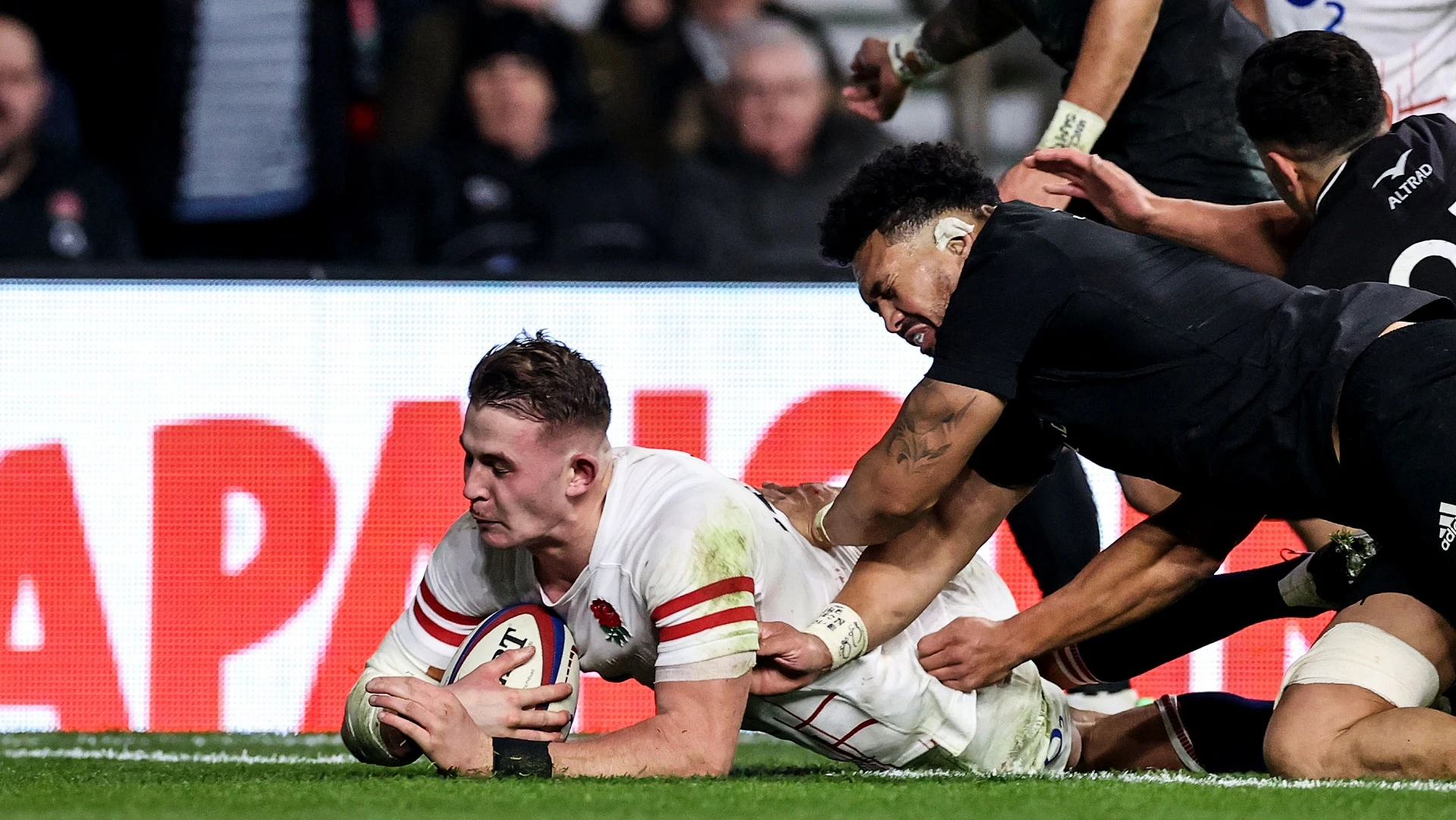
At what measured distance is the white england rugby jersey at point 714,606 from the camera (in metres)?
3.51

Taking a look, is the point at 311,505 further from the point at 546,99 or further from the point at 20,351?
the point at 546,99

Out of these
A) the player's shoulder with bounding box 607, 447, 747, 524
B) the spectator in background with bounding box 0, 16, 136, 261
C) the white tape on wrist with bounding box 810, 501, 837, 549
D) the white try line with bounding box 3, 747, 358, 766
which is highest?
the player's shoulder with bounding box 607, 447, 747, 524

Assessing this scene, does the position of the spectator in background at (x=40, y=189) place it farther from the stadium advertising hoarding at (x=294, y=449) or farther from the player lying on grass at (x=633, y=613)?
the player lying on grass at (x=633, y=613)

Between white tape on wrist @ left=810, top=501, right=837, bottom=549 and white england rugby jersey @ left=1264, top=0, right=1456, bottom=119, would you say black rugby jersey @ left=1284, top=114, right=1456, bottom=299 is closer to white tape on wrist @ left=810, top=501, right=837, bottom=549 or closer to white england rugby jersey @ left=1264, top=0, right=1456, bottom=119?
white tape on wrist @ left=810, top=501, right=837, bottom=549

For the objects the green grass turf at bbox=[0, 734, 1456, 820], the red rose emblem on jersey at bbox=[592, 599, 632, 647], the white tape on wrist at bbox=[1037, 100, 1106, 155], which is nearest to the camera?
the green grass turf at bbox=[0, 734, 1456, 820]

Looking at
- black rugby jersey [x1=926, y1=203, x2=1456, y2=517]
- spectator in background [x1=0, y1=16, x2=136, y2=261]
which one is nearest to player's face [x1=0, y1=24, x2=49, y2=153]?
spectator in background [x1=0, y1=16, x2=136, y2=261]

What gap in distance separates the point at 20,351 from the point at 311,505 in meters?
1.09

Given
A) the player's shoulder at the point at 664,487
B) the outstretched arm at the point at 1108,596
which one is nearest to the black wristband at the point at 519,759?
the player's shoulder at the point at 664,487

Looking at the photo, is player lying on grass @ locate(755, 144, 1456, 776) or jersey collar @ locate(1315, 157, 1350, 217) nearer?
player lying on grass @ locate(755, 144, 1456, 776)

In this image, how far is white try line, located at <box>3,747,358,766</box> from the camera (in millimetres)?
4711

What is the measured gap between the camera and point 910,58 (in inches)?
204

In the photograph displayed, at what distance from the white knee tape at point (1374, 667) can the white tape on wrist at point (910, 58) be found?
2.07 m

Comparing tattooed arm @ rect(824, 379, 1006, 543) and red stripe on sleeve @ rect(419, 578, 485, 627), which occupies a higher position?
tattooed arm @ rect(824, 379, 1006, 543)

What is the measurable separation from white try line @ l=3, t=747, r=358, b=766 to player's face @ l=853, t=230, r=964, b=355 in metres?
1.85
